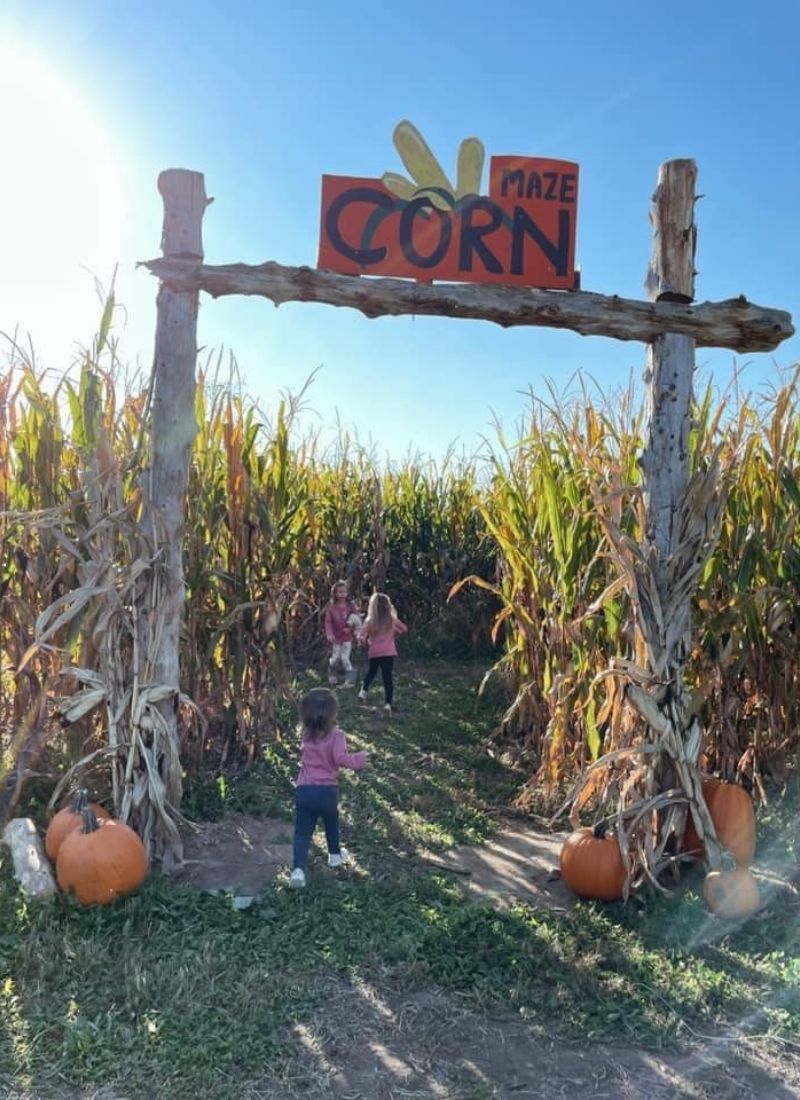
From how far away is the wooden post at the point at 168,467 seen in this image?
13.8 feet

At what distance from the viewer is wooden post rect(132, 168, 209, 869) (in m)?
4.20

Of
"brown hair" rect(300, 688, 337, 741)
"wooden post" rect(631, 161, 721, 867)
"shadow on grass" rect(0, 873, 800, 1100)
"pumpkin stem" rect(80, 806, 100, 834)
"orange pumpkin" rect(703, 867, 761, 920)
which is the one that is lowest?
"shadow on grass" rect(0, 873, 800, 1100)

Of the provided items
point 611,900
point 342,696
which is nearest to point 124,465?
point 611,900

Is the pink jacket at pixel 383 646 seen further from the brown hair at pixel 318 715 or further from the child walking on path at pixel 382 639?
the brown hair at pixel 318 715

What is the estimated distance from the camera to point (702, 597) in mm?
4793

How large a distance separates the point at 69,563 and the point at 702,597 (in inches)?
139

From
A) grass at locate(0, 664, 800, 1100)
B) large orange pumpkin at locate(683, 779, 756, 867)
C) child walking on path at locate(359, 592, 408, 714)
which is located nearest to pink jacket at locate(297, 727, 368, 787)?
grass at locate(0, 664, 800, 1100)

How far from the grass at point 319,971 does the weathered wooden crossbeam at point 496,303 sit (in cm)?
275

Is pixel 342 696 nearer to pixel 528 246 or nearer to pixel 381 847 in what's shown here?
pixel 381 847

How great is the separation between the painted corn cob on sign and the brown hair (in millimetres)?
2159

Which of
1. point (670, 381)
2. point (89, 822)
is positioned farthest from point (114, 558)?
point (670, 381)

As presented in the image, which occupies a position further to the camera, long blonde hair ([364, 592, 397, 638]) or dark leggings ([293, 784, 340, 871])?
long blonde hair ([364, 592, 397, 638])

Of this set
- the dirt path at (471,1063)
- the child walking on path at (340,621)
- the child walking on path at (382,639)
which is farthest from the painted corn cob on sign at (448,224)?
the child walking on path at (340,621)

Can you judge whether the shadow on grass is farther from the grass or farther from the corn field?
the corn field
